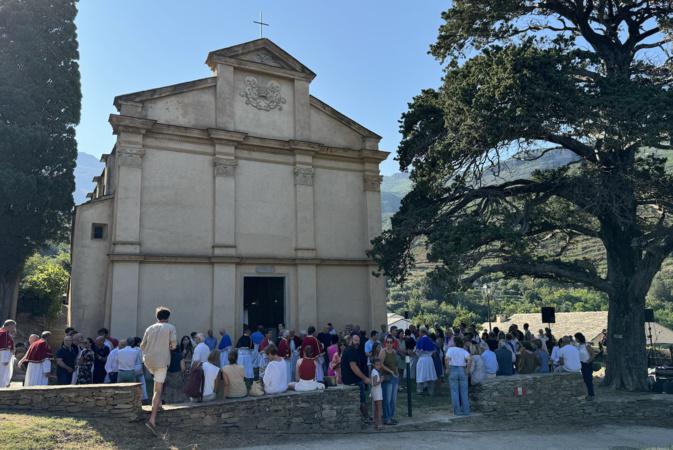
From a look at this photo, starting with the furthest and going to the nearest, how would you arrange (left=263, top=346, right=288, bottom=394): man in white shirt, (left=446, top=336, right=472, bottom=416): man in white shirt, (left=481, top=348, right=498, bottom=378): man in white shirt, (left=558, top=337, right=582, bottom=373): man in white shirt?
(left=558, top=337, right=582, bottom=373): man in white shirt, (left=481, top=348, right=498, bottom=378): man in white shirt, (left=446, top=336, right=472, bottom=416): man in white shirt, (left=263, top=346, right=288, bottom=394): man in white shirt

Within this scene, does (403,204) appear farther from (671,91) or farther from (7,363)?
(7,363)

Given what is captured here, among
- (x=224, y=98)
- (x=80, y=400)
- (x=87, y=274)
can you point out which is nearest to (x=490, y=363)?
(x=80, y=400)

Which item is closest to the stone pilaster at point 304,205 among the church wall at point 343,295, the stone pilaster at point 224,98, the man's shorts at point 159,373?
the church wall at point 343,295

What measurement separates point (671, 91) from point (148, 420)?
14.4 m

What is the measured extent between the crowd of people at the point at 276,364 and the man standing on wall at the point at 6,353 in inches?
0.7

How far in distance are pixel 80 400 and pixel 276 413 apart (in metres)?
3.35

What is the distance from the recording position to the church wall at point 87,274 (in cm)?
1655

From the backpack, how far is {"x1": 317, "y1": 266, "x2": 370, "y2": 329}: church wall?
35.2ft

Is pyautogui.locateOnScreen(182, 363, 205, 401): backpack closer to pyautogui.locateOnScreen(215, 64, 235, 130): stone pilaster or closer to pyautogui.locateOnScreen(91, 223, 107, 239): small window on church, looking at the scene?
pyautogui.locateOnScreen(91, 223, 107, 239): small window on church

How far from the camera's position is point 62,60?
823 inches

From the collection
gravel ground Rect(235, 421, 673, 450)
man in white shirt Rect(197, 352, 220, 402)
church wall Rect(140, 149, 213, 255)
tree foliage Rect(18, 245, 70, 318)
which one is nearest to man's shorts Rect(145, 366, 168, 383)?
man in white shirt Rect(197, 352, 220, 402)

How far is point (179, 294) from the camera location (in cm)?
1744

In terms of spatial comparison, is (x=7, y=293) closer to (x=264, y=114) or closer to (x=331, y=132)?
(x=264, y=114)

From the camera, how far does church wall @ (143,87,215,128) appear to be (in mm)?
18125
